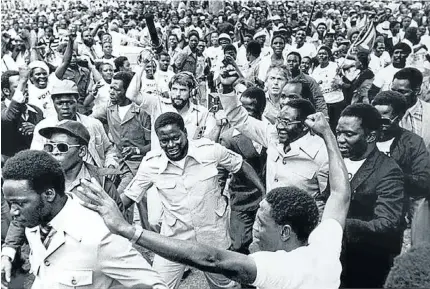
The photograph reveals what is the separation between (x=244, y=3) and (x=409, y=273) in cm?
806

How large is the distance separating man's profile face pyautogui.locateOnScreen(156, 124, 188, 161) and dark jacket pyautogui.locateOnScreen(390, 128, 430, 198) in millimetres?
952

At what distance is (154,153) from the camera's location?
9.44ft

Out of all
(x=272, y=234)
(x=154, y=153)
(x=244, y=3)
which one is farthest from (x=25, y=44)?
(x=272, y=234)

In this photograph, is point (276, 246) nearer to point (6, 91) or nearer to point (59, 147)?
point (59, 147)

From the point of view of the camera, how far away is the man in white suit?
1.83 m

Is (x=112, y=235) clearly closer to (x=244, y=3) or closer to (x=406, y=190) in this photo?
(x=406, y=190)

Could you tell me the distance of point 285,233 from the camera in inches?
71.7

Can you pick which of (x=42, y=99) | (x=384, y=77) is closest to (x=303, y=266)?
(x=42, y=99)

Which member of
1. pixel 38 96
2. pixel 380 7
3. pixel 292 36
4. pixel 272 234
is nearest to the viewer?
pixel 272 234

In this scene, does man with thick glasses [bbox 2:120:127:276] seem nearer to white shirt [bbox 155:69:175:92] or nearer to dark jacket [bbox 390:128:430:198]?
dark jacket [bbox 390:128:430:198]

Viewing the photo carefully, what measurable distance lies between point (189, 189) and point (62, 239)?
1.03 meters

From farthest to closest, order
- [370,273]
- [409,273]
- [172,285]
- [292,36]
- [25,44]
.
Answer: [292,36]
[25,44]
[172,285]
[370,273]
[409,273]

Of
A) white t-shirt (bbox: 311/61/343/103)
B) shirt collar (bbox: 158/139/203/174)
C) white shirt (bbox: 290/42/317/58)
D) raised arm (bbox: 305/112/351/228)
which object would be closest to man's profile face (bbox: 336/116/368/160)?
raised arm (bbox: 305/112/351/228)

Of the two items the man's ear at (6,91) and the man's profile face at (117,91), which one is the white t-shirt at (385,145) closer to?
the man's profile face at (117,91)
